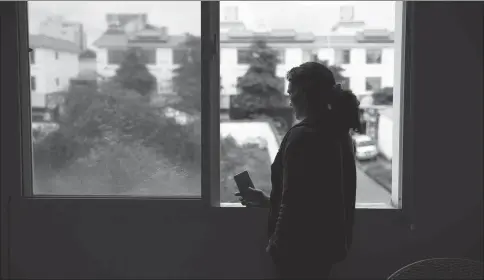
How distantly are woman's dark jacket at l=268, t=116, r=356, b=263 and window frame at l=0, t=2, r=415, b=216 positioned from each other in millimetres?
901

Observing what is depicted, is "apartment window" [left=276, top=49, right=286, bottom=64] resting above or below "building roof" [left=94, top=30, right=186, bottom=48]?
below

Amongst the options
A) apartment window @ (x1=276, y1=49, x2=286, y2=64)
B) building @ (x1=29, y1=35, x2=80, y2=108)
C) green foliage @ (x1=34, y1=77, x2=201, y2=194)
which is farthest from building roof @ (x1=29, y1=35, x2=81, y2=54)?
apartment window @ (x1=276, y1=49, x2=286, y2=64)

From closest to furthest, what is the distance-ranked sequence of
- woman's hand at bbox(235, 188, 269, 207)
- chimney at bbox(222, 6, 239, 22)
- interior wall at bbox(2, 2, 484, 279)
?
woman's hand at bbox(235, 188, 269, 207) < interior wall at bbox(2, 2, 484, 279) < chimney at bbox(222, 6, 239, 22)

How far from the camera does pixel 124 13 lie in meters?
2.68

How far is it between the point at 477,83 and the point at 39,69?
2.32m

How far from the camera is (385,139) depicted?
2.66m

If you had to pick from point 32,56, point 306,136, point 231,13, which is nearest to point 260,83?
point 231,13

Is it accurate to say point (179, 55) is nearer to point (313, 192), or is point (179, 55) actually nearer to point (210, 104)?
point (210, 104)

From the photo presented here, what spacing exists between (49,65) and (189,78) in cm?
79

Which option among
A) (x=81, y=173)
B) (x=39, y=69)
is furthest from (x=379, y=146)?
(x=39, y=69)

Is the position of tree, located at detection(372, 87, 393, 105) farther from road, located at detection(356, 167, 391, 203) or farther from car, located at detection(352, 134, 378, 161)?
road, located at detection(356, 167, 391, 203)

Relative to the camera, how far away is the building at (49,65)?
2711 mm

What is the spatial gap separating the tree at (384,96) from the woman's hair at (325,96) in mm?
913

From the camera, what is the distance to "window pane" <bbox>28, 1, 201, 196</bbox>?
2.67 metres
